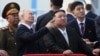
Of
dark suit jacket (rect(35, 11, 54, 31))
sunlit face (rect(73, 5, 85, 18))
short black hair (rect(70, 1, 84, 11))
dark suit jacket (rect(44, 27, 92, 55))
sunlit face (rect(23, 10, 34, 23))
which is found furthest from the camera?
short black hair (rect(70, 1, 84, 11))

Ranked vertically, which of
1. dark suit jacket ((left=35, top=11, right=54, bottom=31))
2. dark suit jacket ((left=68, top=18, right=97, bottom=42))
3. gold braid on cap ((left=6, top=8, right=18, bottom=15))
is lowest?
dark suit jacket ((left=68, top=18, right=97, bottom=42))

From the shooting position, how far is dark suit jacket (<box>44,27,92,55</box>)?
5863 millimetres

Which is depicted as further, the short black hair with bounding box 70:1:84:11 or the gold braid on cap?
the short black hair with bounding box 70:1:84:11

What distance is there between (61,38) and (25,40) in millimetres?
483

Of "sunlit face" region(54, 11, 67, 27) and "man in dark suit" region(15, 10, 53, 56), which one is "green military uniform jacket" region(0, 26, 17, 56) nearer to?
"man in dark suit" region(15, 10, 53, 56)

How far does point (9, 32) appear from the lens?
20.7 feet

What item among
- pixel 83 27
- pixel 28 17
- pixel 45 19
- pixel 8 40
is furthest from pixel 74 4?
pixel 8 40

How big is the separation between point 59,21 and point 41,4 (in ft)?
17.0

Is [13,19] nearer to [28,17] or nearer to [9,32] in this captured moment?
[9,32]

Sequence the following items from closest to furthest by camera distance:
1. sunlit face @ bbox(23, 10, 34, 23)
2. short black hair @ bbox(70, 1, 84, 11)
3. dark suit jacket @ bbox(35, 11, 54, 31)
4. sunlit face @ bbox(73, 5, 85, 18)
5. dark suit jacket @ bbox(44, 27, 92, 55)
Answer: dark suit jacket @ bbox(44, 27, 92, 55), sunlit face @ bbox(23, 10, 34, 23), dark suit jacket @ bbox(35, 11, 54, 31), sunlit face @ bbox(73, 5, 85, 18), short black hair @ bbox(70, 1, 84, 11)

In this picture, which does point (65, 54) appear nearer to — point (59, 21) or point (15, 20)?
point (59, 21)

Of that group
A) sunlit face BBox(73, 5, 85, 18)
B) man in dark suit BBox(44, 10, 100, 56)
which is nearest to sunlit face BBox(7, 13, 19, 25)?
man in dark suit BBox(44, 10, 100, 56)

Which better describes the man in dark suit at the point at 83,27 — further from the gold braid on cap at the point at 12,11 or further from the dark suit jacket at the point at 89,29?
the gold braid on cap at the point at 12,11

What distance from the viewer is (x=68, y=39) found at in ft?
19.8
